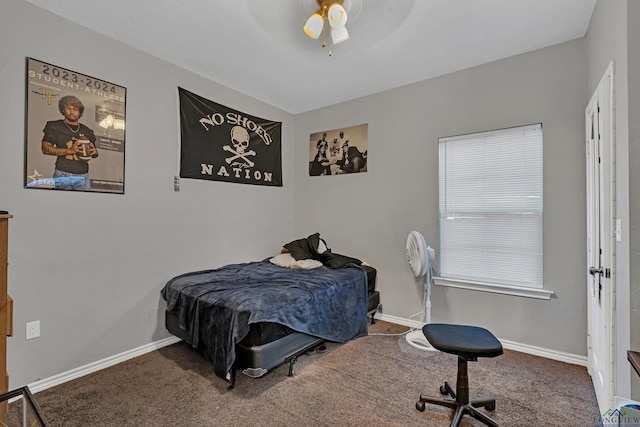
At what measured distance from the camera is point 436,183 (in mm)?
3225

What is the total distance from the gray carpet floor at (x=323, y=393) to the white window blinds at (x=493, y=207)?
2.71 ft

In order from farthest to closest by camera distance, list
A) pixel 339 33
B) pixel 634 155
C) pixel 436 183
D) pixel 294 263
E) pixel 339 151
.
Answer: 1. pixel 339 151
2. pixel 294 263
3. pixel 436 183
4. pixel 339 33
5. pixel 634 155

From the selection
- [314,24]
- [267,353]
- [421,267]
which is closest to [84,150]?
[314,24]

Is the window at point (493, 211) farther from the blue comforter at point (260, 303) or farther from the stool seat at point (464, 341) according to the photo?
the stool seat at point (464, 341)

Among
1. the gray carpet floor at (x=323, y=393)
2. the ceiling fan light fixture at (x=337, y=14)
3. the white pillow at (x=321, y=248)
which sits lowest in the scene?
the gray carpet floor at (x=323, y=393)

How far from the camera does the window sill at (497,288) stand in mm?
2660

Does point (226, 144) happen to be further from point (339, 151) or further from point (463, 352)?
point (463, 352)

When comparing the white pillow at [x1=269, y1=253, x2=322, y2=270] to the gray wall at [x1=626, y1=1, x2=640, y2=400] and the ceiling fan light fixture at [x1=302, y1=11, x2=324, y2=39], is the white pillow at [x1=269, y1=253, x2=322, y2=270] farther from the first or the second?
the gray wall at [x1=626, y1=1, x2=640, y2=400]

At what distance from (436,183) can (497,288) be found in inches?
46.9

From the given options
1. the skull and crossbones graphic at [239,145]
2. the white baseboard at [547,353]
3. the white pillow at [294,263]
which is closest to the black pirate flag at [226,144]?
the skull and crossbones graphic at [239,145]

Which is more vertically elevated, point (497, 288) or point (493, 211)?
point (493, 211)

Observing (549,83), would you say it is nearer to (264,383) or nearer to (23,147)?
(264,383)

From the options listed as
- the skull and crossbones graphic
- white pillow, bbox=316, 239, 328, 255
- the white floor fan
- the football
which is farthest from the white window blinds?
the football

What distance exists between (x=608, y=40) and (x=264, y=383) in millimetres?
3161
